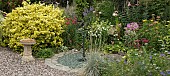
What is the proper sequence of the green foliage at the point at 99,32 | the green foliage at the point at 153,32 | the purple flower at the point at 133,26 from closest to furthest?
1. the green foliage at the point at 153,32
2. the purple flower at the point at 133,26
3. the green foliage at the point at 99,32

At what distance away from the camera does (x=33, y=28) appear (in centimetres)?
737

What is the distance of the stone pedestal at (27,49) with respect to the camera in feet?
22.4

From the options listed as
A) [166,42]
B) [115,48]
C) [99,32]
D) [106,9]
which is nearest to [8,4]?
[106,9]

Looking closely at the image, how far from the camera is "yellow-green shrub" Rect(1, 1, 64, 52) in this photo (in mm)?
7414

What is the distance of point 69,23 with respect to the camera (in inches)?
320

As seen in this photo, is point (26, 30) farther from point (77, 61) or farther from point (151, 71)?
point (151, 71)

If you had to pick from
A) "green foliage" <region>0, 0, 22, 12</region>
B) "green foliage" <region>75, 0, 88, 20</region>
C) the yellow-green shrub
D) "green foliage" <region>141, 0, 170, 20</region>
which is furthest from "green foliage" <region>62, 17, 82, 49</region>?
"green foliage" <region>0, 0, 22, 12</region>

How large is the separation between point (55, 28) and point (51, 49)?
1.66 feet

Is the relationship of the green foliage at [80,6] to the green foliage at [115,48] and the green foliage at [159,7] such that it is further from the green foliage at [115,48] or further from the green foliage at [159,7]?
the green foliage at [115,48]

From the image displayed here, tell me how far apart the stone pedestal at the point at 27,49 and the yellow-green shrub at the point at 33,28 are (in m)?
0.45

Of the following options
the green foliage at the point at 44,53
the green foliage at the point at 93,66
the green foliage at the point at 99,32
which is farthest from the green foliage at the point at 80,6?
the green foliage at the point at 93,66

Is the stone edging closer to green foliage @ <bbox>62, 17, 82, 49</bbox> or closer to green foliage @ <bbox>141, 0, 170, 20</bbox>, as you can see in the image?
green foliage @ <bbox>62, 17, 82, 49</bbox>

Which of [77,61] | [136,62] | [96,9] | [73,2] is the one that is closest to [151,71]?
[136,62]

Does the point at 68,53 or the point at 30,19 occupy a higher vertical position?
the point at 30,19
